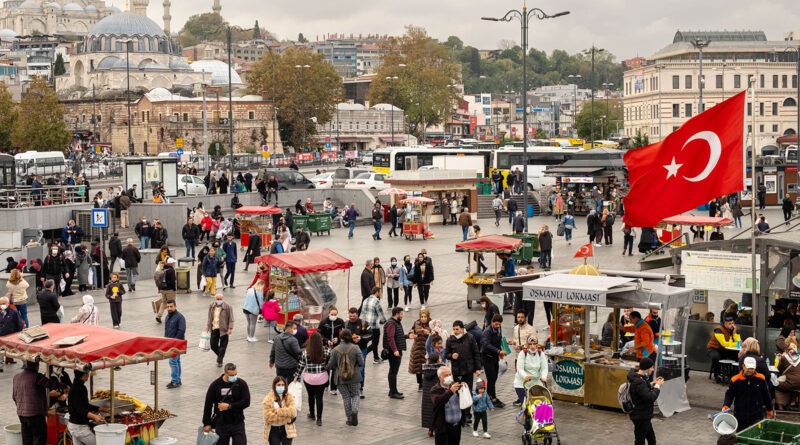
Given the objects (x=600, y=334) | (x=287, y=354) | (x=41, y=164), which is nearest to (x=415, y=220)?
(x=600, y=334)

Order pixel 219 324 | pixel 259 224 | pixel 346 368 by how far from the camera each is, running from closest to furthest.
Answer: pixel 346 368, pixel 219 324, pixel 259 224

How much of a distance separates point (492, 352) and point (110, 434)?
17.3 feet

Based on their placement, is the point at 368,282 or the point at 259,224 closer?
the point at 368,282

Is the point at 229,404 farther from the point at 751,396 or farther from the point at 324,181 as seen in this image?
the point at 324,181

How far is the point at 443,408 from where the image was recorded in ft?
42.2

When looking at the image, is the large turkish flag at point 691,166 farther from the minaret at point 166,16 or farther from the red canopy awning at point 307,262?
the minaret at point 166,16

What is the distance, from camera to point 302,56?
9881 cm

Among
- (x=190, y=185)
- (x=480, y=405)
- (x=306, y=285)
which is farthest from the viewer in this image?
(x=190, y=185)

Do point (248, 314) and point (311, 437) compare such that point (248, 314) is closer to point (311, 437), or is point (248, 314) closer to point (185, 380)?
point (185, 380)

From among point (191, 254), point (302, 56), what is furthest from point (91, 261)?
point (302, 56)

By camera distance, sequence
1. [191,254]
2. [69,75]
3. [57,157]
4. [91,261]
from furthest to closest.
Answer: [69,75], [57,157], [191,254], [91,261]

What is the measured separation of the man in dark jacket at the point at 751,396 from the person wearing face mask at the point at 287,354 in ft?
17.8

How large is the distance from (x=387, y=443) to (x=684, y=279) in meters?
5.96

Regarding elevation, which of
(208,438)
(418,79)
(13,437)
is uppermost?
(418,79)
